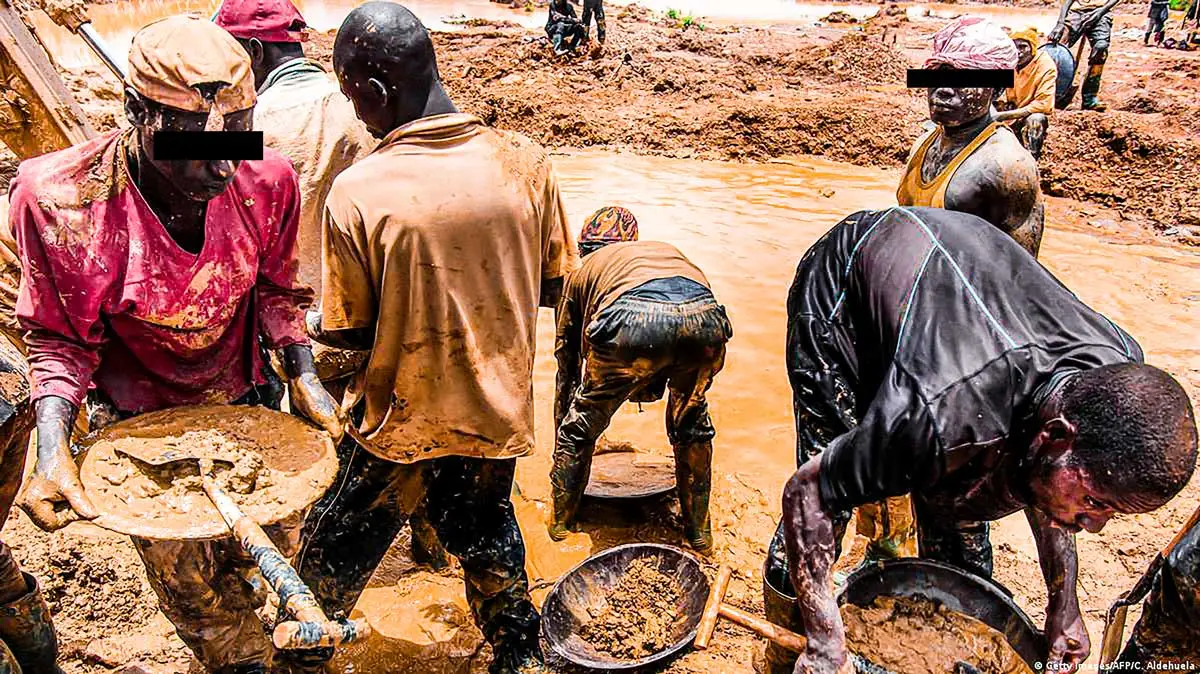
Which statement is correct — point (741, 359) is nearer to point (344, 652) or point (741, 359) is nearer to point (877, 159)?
point (344, 652)

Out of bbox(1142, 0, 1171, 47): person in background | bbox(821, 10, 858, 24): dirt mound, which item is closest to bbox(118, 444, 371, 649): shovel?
bbox(1142, 0, 1171, 47): person in background

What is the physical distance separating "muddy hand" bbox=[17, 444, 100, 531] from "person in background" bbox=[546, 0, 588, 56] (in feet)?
40.7

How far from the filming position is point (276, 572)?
152 cm

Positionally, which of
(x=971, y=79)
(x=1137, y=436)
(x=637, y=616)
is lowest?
(x=637, y=616)

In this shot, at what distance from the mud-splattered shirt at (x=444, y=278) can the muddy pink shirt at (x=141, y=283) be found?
0.95ft

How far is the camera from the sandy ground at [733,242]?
284 cm

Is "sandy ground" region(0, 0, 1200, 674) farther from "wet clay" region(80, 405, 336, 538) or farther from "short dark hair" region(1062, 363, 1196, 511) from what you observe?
"short dark hair" region(1062, 363, 1196, 511)

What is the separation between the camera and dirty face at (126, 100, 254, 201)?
5.70ft

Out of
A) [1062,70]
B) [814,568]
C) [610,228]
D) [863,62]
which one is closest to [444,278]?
[814,568]

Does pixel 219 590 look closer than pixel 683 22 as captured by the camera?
Yes

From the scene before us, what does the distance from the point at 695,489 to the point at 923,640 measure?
1298 millimetres

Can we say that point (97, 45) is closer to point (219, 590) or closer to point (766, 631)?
point (219, 590)

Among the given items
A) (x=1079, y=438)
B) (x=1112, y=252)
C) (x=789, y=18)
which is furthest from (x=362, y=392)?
(x=789, y=18)

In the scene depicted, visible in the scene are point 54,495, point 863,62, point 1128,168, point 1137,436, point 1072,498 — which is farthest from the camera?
point 863,62
